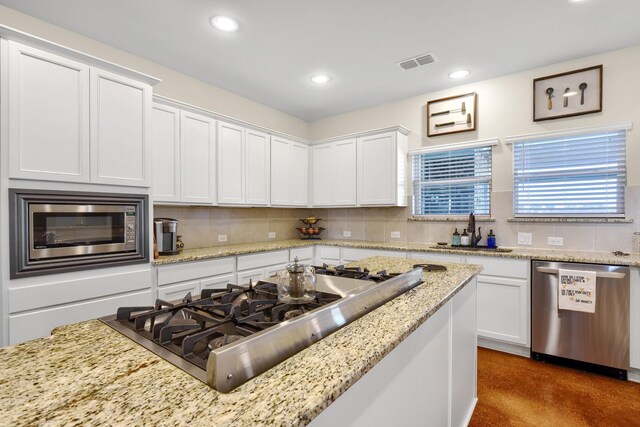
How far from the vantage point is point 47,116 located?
199 cm

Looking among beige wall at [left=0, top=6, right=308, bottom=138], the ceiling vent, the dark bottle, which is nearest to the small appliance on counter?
beige wall at [left=0, top=6, right=308, bottom=138]

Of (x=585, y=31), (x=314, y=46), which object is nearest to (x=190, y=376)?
(x=314, y=46)

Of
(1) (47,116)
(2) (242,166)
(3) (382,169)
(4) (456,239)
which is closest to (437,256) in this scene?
(4) (456,239)

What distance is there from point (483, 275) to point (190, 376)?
292 cm

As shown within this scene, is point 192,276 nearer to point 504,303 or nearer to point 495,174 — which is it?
point 504,303

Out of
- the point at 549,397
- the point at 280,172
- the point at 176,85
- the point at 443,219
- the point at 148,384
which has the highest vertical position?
the point at 176,85

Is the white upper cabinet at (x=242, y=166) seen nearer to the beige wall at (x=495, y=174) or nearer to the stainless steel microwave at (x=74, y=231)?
the beige wall at (x=495, y=174)

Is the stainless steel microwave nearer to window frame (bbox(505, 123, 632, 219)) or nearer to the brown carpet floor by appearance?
the brown carpet floor

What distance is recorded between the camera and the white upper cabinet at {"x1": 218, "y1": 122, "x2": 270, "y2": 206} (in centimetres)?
340

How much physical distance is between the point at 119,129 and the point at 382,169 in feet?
9.08

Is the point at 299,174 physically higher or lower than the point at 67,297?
higher

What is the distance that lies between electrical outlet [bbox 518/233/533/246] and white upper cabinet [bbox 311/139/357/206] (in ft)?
6.20

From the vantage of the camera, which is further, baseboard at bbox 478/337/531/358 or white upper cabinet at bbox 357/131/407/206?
white upper cabinet at bbox 357/131/407/206

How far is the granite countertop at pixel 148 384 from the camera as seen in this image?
535 millimetres
